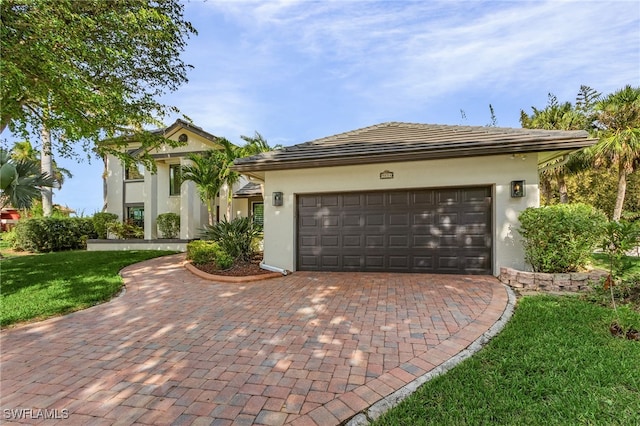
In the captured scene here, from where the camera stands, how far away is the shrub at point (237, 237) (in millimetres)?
9227

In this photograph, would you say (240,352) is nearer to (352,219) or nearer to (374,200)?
(352,219)

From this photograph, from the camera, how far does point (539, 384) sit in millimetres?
2791

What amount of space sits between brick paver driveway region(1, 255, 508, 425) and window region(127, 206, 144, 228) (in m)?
13.0

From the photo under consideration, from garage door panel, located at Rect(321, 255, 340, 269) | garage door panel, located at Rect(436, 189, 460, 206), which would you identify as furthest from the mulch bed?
garage door panel, located at Rect(436, 189, 460, 206)

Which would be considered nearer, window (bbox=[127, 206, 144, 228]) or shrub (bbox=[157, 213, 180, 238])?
shrub (bbox=[157, 213, 180, 238])

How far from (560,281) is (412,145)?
4.26 metres

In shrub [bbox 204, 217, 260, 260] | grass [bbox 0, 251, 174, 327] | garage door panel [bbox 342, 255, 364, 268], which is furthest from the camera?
shrub [bbox 204, 217, 260, 260]

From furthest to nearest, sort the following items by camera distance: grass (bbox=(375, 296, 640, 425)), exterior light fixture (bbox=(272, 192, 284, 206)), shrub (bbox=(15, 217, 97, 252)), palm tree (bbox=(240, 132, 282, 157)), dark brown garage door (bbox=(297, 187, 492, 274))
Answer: shrub (bbox=(15, 217, 97, 252)) → palm tree (bbox=(240, 132, 282, 157)) → exterior light fixture (bbox=(272, 192, 284, 206)) → dark brown garage door (bbox=(297, 187, 492, 274)) → grass (bbox=(375, 296, 640, 425))

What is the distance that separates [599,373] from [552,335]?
91 cm

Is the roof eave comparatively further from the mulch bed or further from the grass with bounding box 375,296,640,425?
the grass with bounding box 375,296,640,425

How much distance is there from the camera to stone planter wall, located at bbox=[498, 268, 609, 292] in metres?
5.92

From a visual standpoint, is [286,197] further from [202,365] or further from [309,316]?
[202,365]

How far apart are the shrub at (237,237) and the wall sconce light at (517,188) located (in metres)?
7.24

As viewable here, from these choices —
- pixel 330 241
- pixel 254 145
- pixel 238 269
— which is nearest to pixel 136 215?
pixel 254 145
